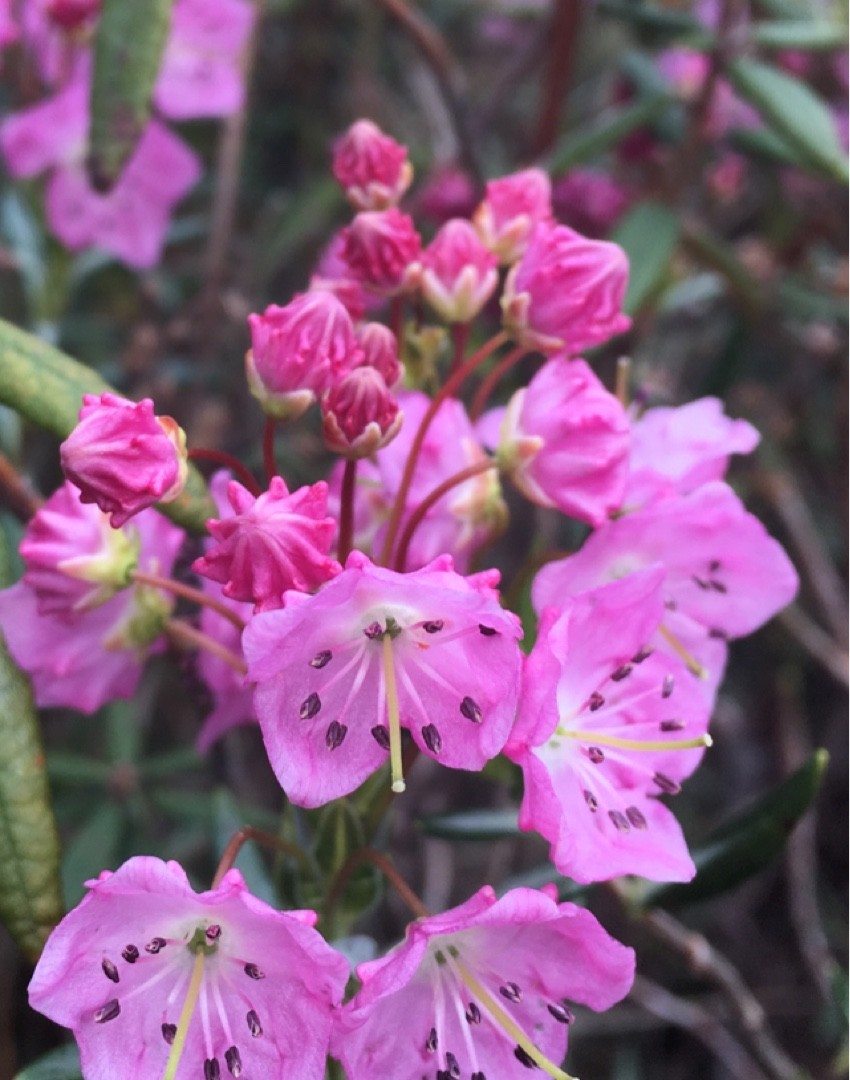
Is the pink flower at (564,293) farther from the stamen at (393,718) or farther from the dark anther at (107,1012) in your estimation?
the dark anther at (107,1012)

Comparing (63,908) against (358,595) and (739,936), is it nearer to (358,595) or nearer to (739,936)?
(358,595)

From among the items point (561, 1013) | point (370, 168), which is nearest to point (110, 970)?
point (561, 1013)

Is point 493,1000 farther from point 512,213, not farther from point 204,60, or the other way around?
point 204,60

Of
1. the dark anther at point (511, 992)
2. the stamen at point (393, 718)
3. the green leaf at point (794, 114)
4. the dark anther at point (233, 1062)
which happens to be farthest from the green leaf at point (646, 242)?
the dark anther at point (233, 1062)

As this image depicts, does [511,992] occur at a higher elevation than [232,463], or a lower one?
lower

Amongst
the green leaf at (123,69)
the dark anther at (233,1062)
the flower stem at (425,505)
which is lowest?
the dark anther at (233,1062)

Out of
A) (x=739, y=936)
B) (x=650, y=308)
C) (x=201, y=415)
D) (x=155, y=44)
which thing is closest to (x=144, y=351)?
(x=201, y=415)

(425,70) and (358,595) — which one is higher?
(358,595)
